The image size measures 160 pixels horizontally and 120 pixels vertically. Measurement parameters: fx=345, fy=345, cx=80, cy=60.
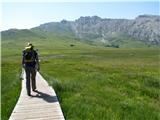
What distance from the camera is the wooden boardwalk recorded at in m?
13.3

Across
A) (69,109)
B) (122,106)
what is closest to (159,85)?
(122,106)

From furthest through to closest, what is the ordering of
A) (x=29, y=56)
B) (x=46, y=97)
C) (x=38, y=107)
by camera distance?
(x=29, y=56) < (x=46, y=97) < (x=38, y=107)

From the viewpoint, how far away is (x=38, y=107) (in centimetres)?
1487

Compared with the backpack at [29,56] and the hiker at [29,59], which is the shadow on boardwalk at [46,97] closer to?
the hiker at [29,59]

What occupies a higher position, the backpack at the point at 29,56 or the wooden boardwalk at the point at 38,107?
the backpack at the point at 29,56

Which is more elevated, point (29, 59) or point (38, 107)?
point (29, 59)

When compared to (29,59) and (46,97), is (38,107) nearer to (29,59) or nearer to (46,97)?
(46,97)

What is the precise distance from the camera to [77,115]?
1410cm

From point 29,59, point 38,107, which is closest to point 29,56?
point 29,59

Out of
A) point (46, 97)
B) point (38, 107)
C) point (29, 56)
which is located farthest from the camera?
point (29, 56)

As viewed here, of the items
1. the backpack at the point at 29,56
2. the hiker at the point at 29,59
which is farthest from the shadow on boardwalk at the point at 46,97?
the backpack at the point at 29,56

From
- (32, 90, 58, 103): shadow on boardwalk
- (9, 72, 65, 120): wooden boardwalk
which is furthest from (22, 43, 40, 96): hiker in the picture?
(9, 72, 65, 120): wooden boardwalk

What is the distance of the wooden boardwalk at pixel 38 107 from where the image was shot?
13.3m

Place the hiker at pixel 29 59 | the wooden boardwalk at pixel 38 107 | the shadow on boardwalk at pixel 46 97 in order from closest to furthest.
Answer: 1. the wooden boardwalk at pixel 38 107
2. the shadow on boardwalk at pixel 46 97
3. the hiker at pixel 29 59
